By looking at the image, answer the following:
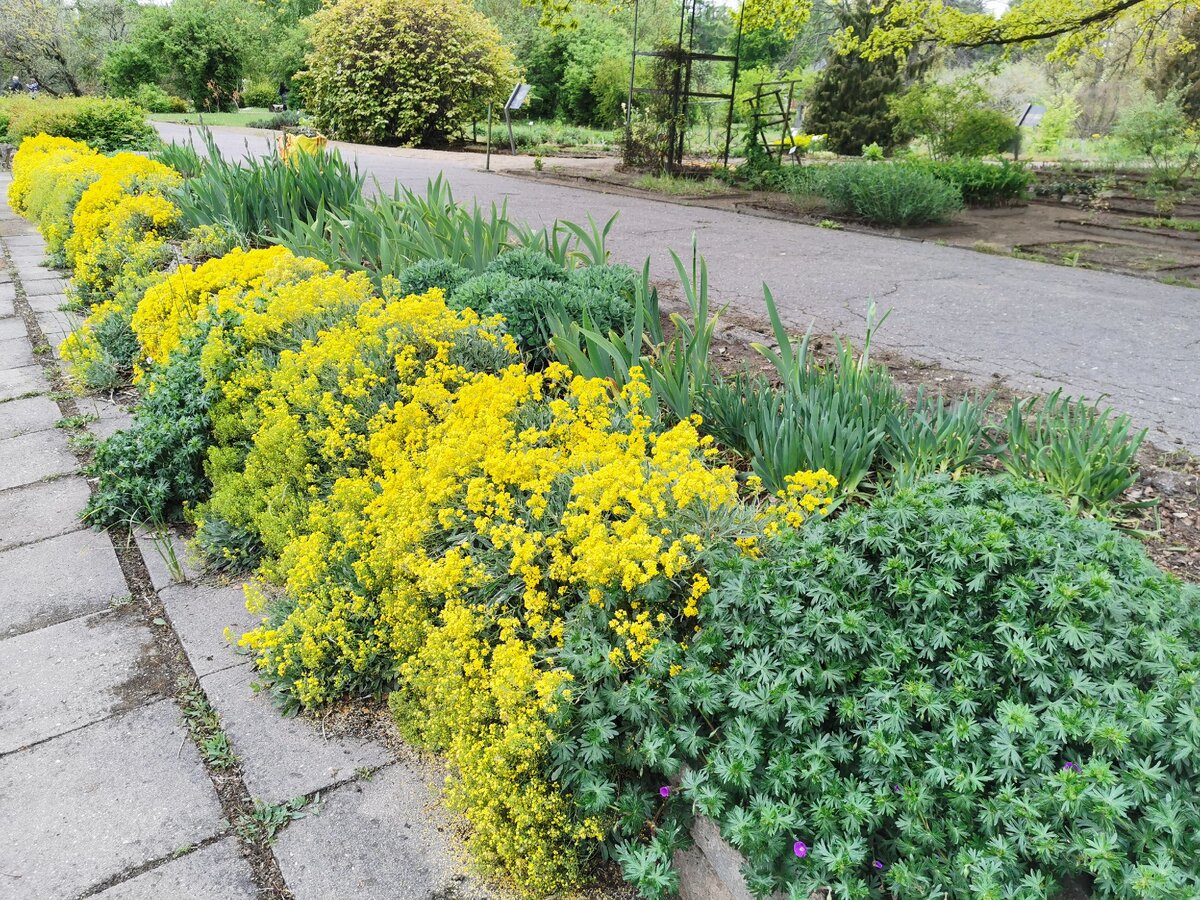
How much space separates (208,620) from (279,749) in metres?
0.73

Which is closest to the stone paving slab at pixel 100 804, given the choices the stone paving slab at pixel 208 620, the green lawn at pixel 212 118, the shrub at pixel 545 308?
the stone paving slab at pixel 208 620

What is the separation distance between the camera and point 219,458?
123 inches

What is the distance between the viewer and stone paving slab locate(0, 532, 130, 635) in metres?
2.74

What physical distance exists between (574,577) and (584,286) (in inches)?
73.4

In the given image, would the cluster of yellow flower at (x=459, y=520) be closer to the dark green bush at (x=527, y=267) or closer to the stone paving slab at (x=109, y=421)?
the dark green bush at (x=527, y=267)

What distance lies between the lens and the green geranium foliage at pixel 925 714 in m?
1.26

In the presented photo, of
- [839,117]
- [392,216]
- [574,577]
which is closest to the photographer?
[574,577]

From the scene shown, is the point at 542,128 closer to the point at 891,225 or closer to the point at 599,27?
the point at 599,27

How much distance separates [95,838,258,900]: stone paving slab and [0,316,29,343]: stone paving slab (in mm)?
5193

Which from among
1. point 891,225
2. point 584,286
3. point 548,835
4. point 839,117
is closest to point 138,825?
point 548,835

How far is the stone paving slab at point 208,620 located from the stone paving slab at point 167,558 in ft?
0.18

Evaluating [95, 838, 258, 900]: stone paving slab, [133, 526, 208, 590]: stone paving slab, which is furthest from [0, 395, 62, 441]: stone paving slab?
[95, 838, 258, 900]: stone paving slab

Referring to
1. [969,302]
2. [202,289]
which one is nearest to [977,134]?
[969,302]

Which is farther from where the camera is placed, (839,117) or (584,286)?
(839,117)
